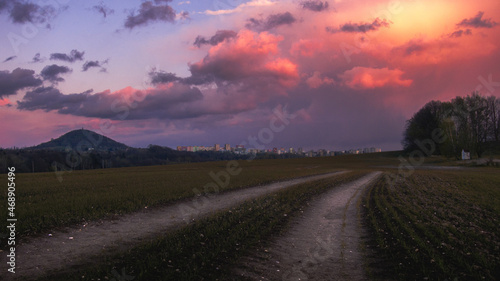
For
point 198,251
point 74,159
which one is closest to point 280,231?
point 198,251

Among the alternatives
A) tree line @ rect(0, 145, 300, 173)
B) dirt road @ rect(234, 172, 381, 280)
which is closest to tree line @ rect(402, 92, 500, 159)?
tree line @ rect(0, 145, 300, 173)

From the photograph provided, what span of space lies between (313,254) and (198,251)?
10.3ft

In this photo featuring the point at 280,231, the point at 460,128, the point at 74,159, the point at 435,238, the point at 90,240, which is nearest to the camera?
the point at 90,240

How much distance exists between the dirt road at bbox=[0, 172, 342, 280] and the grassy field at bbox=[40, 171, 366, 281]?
0.63 metres

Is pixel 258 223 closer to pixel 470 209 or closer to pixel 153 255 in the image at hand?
pixel 153 255

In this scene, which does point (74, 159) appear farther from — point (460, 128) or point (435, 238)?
point (435, 238)

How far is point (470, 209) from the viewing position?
14.5 meters

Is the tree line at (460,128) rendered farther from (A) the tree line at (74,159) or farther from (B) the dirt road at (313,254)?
(B) the dirt road at (313,254)

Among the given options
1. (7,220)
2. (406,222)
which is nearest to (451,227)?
(406,222)

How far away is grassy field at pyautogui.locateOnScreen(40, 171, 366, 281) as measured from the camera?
21.8 feet

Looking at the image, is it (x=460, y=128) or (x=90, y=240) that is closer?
(x=90, y=240)

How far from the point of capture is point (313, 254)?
8266 millimetres

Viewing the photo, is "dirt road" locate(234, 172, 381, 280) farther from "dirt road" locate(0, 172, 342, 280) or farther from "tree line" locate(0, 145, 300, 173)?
"tree line" locate(0, 145, 300, 173)

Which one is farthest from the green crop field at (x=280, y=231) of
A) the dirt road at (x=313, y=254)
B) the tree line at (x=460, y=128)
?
the tree line at (x=460, y=128)
